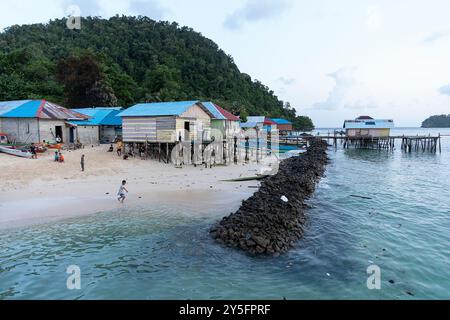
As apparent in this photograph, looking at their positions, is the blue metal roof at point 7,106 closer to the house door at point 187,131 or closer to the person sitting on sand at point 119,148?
the person sitting on sand at point 119,148

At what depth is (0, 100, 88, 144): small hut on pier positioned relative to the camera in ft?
104

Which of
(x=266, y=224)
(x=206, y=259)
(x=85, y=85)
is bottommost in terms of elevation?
(x=206, y=259)

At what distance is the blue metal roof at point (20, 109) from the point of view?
3170cm

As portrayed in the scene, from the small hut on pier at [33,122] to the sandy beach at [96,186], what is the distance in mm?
3511

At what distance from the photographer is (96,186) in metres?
22.5

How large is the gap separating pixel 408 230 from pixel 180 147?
67.2 feet

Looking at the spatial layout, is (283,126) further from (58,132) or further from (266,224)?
(266,224)

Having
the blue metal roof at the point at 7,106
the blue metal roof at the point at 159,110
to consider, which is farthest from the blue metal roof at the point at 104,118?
the blue metal roof at the point at 159,110

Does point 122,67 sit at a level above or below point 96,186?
above

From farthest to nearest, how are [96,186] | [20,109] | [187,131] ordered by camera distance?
[20,109] → [187,131] → [96,186]

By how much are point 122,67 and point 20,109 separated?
5622 cm

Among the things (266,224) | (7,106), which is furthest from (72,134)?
(266,224)
